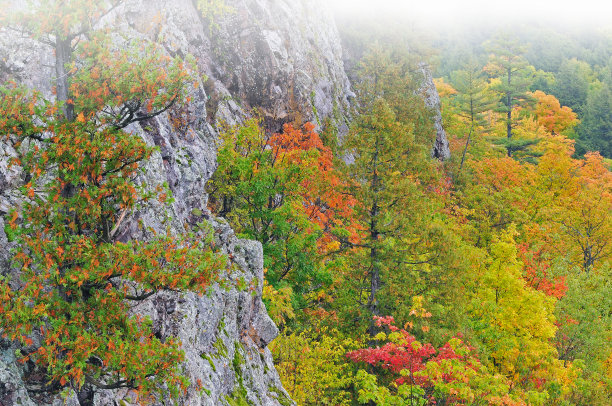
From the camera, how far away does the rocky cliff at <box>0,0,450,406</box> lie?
729 centimetres

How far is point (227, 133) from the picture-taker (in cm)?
2219

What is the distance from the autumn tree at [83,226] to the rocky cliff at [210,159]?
47 centimetres

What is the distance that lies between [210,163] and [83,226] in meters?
A: 11.5

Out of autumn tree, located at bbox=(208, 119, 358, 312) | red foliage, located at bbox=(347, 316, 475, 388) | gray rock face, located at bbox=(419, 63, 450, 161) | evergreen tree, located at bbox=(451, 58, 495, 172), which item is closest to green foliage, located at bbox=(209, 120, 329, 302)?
autumn tree, located at bbox=(208, 119, 358, 312)

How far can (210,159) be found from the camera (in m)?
17.9

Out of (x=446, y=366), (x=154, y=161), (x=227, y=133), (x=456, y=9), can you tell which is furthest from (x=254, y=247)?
(x=456, y=9)

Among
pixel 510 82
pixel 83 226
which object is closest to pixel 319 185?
Result: pixel 83 226

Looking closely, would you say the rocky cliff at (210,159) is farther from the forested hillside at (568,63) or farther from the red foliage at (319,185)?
the forested hillside at (568,63)

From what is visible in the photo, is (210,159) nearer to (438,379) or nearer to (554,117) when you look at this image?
(438,379)

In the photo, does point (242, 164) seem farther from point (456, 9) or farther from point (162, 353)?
point (456, 9)

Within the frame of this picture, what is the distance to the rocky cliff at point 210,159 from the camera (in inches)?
287

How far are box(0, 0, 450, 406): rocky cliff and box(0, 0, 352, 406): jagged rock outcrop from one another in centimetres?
2

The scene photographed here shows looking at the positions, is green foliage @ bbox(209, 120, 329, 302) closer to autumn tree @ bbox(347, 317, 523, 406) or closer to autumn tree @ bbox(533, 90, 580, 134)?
autumn tree @ bbox(347, 317, 523, 406)

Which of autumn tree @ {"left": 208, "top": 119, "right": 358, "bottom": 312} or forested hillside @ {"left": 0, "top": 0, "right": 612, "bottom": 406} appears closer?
forested hillside @ {"left": 0, "top": 0, "right": 612, "bottom": 406}
